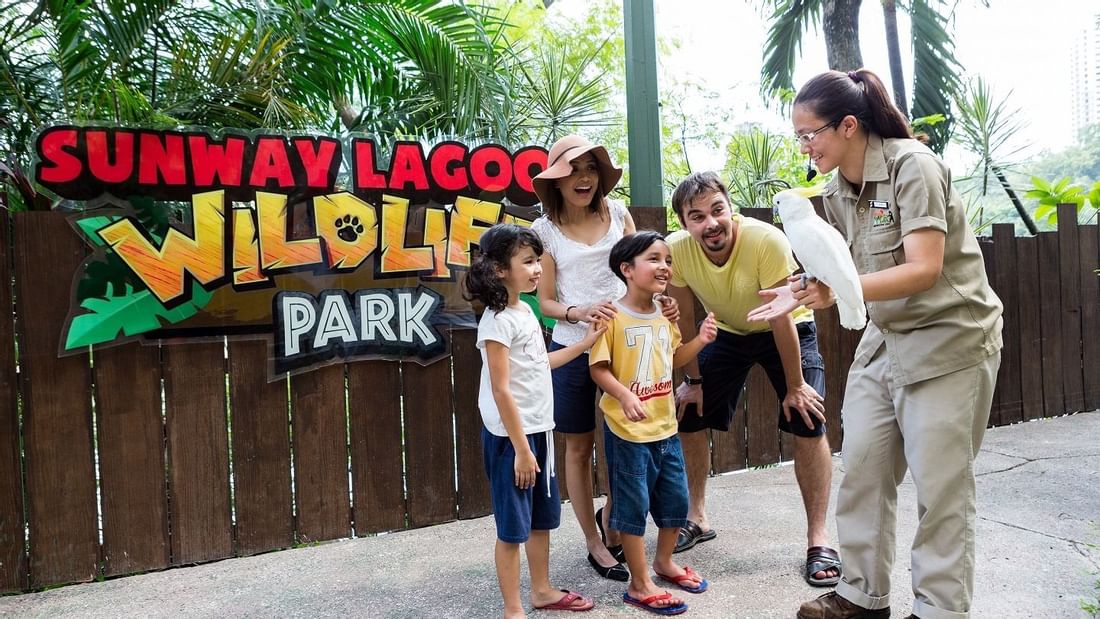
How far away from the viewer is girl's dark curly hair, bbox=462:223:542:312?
2.37 m

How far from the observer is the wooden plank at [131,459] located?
2918mm

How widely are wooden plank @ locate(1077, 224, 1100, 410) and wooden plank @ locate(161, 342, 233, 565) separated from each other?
5.77 metres

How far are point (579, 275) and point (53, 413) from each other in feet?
6.75

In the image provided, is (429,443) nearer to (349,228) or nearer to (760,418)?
(349,228)

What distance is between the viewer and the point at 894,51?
40.3 ft

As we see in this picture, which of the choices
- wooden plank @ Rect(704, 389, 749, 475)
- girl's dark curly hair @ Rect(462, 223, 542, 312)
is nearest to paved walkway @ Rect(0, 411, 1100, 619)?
wooden plank @ Rect(704, 389, 749, 475)

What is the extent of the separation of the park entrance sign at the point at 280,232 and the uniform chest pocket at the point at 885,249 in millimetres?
1802

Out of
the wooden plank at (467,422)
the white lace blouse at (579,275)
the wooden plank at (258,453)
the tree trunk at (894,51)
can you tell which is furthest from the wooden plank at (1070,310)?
the tree trunk at (894,51)

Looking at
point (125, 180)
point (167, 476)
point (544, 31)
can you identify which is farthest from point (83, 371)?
point (544, 31)

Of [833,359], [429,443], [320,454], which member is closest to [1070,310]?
[833,359]

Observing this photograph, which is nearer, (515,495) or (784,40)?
(515,495)

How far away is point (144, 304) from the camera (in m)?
2.96

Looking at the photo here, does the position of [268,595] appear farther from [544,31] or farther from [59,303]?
[544,31]

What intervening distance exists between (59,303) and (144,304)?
11.3 inches
